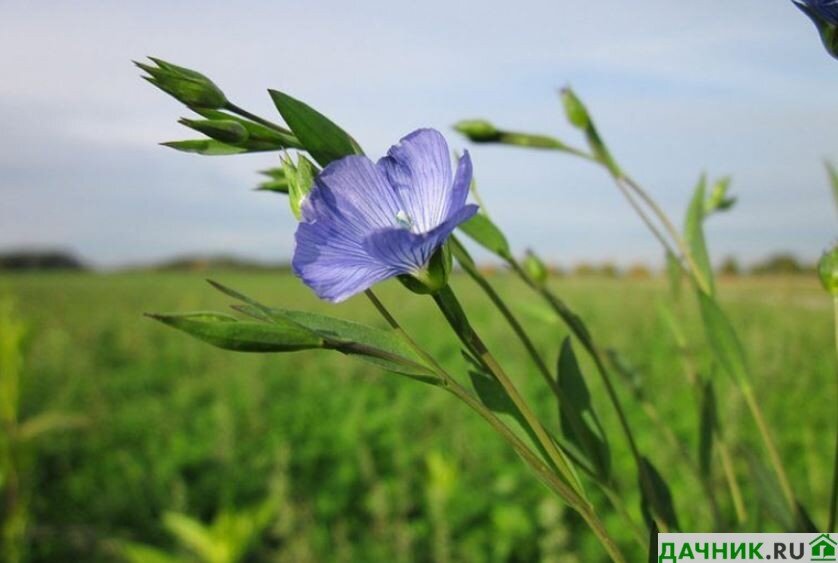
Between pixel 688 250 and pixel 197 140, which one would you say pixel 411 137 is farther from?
pixel 688 250

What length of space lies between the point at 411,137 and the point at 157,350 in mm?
3422

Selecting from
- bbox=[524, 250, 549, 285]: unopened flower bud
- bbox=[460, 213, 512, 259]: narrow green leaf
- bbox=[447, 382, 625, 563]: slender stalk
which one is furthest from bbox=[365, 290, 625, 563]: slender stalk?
bbox=[524, 250, 549, 285]: unopened flower bud

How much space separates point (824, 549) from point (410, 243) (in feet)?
0.63

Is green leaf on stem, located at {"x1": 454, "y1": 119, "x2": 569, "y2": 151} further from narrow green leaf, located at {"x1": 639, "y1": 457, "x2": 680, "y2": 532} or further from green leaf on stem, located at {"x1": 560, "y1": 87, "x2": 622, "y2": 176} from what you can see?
narrow green leaf, located at {"x1": 639, "y1": 457, "x2": 680, "y2": 532}

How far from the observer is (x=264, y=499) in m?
1.68

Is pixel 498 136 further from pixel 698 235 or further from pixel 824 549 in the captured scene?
pixel 824 549

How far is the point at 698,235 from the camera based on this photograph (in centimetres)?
44

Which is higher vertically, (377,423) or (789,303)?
(789,303)

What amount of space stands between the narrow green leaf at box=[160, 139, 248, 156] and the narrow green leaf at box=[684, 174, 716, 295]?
9.4 inches

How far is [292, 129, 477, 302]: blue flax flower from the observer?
0.24m

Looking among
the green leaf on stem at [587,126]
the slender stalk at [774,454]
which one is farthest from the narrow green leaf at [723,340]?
the green leaf on stem at [587,126]

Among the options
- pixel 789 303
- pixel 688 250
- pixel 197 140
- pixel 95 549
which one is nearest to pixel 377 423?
pixel 95 549

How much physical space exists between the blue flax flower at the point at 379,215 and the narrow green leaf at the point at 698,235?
0.20 m

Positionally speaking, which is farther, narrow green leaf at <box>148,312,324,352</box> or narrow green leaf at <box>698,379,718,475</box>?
narrow green leaf at <box>698,379,718,475</box>
